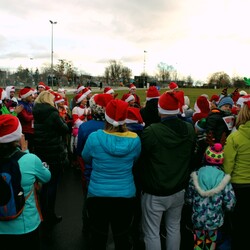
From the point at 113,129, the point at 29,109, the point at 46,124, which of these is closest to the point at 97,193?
the point at 113,129

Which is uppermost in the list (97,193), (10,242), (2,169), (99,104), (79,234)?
(99,104)

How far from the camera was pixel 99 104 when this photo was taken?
3.42m

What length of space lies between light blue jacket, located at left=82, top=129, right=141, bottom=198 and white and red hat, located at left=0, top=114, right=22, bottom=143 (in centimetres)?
70

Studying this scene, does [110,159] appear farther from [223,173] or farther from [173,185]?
[223,173]

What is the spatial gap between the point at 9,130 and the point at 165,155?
156 cm

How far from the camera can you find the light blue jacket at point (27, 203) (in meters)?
2.54

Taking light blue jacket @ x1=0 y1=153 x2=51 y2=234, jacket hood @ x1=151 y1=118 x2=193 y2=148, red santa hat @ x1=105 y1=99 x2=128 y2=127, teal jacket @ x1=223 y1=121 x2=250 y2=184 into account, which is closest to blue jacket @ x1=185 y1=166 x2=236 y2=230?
teal jacket @ x1=223 y1=121 x2=250 y2=184

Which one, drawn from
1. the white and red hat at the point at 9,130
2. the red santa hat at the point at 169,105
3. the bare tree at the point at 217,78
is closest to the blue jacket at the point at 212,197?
the red santa hat at the point at 169,105

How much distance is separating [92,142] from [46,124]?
5.34 ft

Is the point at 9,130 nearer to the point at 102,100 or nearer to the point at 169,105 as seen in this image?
the point at 102,100

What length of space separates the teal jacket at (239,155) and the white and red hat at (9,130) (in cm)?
231

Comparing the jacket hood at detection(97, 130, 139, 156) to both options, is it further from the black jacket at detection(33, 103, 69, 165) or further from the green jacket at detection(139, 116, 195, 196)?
the black jacket at detection(33, 103, 69, 165)

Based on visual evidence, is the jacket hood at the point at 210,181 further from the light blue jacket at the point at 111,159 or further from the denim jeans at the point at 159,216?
the light blue jacket at the point at 111,159

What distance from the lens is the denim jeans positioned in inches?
120
